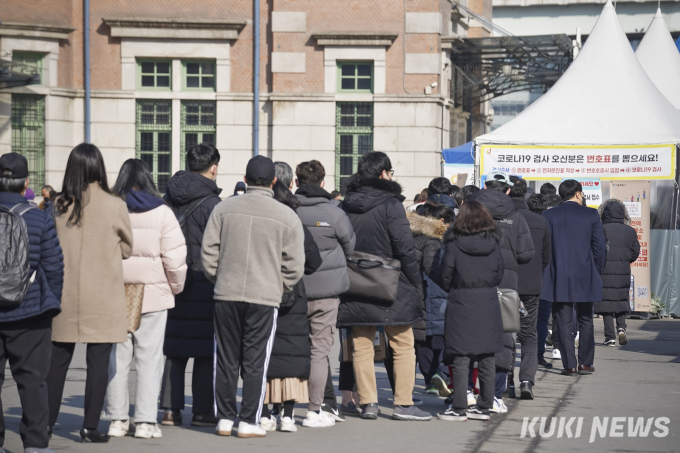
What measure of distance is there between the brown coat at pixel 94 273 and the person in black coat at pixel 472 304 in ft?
8.56

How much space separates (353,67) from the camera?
72.1ft

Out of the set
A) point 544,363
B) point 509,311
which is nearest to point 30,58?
point 544,363

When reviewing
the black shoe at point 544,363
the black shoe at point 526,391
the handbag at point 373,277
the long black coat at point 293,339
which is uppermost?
the handbag at point 373,277

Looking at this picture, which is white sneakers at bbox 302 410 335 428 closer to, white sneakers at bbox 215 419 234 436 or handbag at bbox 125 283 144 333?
white sneakers at bbox 215 419 234 436

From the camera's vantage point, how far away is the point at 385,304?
7.43 metres

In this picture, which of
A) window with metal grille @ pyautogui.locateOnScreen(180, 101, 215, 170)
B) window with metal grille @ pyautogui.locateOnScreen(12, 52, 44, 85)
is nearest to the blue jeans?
window with metal grille @ pyautogui.locateOnScreen(180, 101, 215, 170)

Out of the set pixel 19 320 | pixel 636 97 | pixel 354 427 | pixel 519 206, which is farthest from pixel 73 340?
pixel 636 97

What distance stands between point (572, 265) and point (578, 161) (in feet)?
19.6

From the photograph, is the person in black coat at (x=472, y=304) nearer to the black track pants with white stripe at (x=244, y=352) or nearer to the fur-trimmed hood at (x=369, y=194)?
the fur-trimmed hood at (x=369, y=194)

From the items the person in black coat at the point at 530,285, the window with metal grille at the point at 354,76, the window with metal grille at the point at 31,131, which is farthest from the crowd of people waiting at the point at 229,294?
the window with metal grille at the point at 31,131

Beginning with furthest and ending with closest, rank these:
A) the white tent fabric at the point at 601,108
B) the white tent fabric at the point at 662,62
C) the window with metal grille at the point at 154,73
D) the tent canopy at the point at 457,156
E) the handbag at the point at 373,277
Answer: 1. the window with metal grille at the point at 154,73
2. the white tent fabric at the point at 662,62
3. the tent canopy at the point at 457,156
4. the white tent fabric at the point at 601,108
5. the handbag at the point at 373,277

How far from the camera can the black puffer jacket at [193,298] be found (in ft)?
23.2

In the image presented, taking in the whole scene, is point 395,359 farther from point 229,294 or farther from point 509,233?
point 509,233

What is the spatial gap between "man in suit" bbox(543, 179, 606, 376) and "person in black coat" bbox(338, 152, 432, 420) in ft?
9.63
